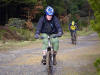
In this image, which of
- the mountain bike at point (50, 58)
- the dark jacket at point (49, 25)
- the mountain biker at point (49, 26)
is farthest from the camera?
the dark jacket at point (49, 25)

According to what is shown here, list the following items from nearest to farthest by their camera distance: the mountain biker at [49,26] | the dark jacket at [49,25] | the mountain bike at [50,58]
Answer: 1. the mountain bike at [50,58]
2. the mountain biker at [49,26]
3. the dark jacket at [49,25]

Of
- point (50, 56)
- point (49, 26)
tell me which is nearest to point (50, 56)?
point (50, 56)

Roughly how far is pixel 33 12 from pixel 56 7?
6.72 metres

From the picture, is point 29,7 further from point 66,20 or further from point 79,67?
point 79,67

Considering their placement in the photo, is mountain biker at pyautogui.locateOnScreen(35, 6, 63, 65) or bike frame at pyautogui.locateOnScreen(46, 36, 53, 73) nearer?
bike frame at pyautogui.locateOnScreen(46, 36, 53, 73)

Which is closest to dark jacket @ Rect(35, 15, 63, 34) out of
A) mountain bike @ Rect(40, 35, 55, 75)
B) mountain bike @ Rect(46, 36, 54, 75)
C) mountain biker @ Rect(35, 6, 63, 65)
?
mountain biker @ Rect(35, 6, 63, 65)

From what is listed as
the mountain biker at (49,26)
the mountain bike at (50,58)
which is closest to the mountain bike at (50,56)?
the mountain bike at (50,58)

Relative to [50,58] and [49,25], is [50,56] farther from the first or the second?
[49,25]

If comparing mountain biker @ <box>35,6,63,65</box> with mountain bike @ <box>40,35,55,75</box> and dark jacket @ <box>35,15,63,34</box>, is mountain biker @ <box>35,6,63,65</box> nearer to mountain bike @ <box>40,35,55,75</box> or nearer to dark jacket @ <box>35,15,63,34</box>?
dark jacket @ <box>35,15,63,34</box>

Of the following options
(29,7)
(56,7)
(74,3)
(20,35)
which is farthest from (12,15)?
(74,3)

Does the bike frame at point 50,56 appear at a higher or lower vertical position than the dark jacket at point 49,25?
lower

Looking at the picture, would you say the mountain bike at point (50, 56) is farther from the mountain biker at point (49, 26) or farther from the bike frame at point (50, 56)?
the mountain biker at point (49, 26)

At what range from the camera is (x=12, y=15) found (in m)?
30.6

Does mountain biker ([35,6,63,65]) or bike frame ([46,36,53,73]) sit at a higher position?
mountain biker ([35,6,63,65])
